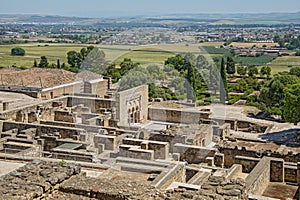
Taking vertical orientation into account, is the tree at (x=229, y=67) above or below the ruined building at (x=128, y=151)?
below

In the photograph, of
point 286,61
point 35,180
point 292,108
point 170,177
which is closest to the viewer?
point 35,180

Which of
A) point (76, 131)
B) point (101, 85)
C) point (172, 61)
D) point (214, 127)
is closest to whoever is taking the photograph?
point (76, 131)

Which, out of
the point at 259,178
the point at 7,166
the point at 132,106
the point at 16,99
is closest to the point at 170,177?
the point at 259,178

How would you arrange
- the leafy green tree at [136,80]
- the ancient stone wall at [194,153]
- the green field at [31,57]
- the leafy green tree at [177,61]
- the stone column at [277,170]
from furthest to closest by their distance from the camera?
the green field at [31,57] → the leafy green tree at [177,61] → the leafy green tree at [136,80] → the ancient stone wall at [194,153] → the stone column at [277,170]

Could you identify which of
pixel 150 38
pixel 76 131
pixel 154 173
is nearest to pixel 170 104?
pixel 150 38

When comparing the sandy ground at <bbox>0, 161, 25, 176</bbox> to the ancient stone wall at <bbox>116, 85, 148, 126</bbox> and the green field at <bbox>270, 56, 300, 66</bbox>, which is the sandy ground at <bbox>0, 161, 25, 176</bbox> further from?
the green field at <bbox>270, 56, 300, 66</bbox>

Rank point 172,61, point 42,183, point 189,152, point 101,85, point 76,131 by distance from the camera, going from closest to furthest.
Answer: point 42,183 < point 189,152 < point 76,131 < point 172,61 < point 101,85

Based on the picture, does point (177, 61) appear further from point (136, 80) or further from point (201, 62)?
point (201, 62)

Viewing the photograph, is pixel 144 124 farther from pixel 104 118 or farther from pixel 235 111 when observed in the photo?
pixel 235 111

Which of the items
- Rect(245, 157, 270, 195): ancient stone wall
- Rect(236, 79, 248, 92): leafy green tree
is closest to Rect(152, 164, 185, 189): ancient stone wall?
Rect(245, 157, 270, 195): ancient stone wall

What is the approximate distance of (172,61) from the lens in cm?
2267

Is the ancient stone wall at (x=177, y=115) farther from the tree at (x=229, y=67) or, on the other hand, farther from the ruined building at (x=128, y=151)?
the tree at (x=229, y=67)

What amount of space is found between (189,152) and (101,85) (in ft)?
53.0

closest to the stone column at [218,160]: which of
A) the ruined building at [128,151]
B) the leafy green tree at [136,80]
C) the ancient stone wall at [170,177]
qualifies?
the ruined building at [128,151]
